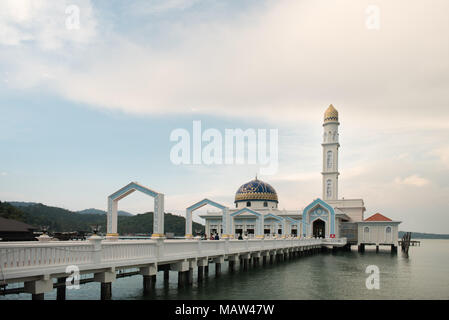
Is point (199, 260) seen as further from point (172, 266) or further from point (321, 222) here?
point (321, 222)

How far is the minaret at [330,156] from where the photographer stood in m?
75.5

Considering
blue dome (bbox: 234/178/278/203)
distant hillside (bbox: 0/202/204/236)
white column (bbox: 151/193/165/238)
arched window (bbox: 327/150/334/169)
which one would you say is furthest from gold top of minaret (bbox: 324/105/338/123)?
white column (bbox: 151/193/165/238)

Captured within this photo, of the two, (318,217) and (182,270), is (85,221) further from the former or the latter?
(182,270)

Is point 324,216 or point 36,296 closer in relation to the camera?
point 36,296

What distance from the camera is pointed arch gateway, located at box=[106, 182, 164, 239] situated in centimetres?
2016

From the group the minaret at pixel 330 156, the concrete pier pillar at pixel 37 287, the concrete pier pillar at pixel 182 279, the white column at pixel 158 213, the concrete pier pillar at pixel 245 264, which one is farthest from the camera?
the minaret at pixel 330 156

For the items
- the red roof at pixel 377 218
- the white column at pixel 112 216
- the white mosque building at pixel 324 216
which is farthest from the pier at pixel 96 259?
the red roof at pixel 377 218

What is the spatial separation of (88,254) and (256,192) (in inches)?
2531

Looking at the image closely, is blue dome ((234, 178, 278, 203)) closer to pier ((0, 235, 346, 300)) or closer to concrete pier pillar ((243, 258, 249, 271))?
concrete pier pillar ((243, 258, 249, 271))

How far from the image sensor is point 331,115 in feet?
254

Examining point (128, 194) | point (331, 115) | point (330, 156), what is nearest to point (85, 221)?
point (330, 156)

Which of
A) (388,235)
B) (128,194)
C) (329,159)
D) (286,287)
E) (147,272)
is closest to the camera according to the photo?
(147,272)

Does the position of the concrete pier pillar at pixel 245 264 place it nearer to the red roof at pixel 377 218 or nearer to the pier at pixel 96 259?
the pier at pixel 96 259
